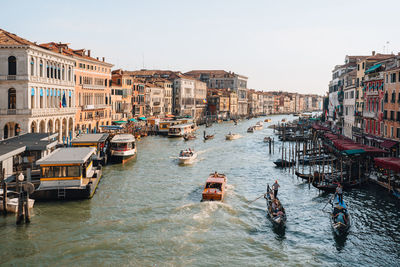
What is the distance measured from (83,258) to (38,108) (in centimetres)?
2176

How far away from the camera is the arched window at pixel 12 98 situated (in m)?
30.8

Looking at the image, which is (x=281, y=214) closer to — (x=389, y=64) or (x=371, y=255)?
→ (x=371, y=255)

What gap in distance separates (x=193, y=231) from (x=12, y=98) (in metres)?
21.9

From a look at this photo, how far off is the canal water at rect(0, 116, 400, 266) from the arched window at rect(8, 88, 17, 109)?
40.3 ft

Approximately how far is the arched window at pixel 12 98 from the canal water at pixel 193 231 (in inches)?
483

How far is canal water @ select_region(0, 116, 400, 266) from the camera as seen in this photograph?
1345 cm

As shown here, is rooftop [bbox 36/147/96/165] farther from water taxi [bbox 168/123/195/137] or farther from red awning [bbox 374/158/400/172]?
water taxi [bbox 168/123/195/137]

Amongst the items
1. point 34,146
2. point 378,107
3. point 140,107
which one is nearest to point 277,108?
point 140,107

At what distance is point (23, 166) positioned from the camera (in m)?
22.2

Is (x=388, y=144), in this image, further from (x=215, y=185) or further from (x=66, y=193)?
(x=66, y=193)

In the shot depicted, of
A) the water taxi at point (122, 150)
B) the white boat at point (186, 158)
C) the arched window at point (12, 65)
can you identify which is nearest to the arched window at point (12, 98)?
the arched window at point (12, 65)

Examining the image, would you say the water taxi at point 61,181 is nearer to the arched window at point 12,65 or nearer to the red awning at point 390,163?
the arched window at point 12,65

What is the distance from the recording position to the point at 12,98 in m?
30.9

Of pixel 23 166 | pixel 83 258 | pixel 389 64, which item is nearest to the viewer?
pixel 83 258
